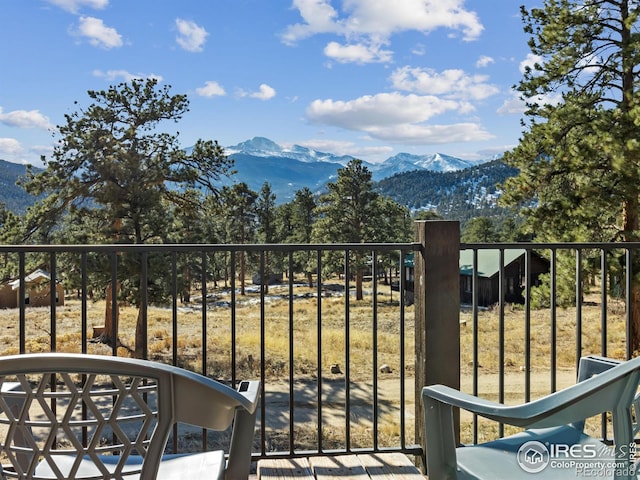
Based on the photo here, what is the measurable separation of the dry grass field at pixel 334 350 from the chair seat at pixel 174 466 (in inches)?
185

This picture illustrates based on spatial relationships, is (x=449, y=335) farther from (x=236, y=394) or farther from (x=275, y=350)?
(x=275, y=350)

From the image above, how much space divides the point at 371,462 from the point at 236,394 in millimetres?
1382

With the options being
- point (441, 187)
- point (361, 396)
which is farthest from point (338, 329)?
point (441, 187)

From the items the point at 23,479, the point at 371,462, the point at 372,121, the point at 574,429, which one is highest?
the point at 372,121

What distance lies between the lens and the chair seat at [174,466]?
1001mm

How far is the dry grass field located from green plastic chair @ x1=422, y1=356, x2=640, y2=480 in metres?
4.66

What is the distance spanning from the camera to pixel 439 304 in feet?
6.82

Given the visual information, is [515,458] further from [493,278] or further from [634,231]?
[493,278]

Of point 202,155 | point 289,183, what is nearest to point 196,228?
point 202,155

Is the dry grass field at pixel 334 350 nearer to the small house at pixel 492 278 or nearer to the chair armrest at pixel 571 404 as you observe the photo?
the small house at pixel 492 278

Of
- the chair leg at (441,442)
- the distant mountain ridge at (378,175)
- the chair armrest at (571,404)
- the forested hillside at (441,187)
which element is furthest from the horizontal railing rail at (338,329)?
the forested hillside at (441,187)

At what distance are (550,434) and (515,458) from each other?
17cm

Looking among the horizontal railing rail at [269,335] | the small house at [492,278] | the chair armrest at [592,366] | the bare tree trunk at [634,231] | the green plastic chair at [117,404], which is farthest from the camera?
the small house at [492,278]

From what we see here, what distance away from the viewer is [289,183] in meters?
157
